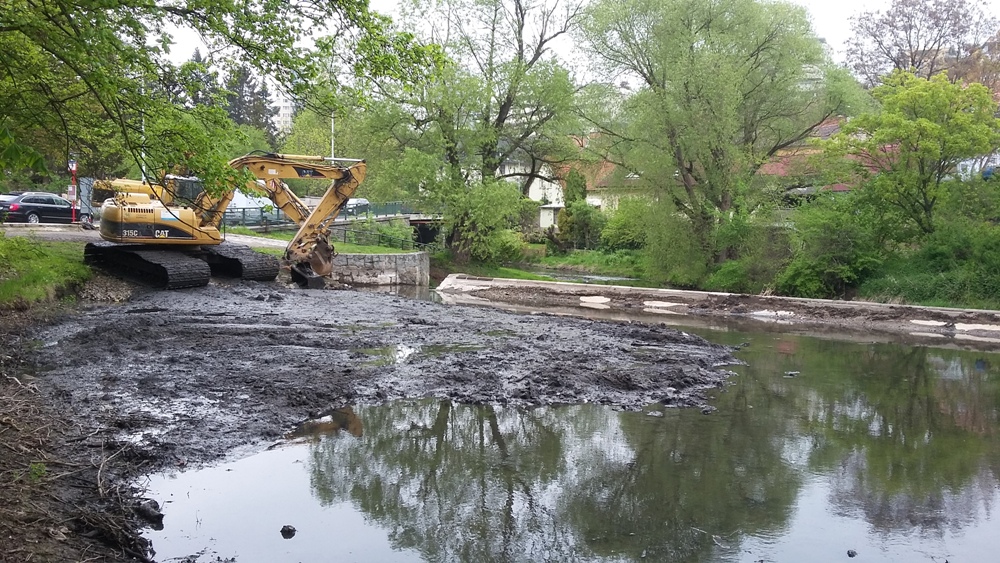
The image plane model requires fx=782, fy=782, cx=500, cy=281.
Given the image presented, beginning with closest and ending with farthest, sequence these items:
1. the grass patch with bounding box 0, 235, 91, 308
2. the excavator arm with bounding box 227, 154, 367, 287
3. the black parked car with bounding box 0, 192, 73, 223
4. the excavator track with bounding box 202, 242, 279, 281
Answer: the grass patch with bounding box 0, 235, 91, 308
the excavator track with bounding box 202, 242, 279, 281
the excavator arm with bounding box 227, 154, 367, 287
the black parked car with bounding box 0, 192, 73, 223

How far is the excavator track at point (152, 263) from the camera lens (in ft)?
60.3

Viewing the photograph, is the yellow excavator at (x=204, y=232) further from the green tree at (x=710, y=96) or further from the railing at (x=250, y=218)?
the green tree at (x=710, y=96)

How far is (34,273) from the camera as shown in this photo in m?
16.1

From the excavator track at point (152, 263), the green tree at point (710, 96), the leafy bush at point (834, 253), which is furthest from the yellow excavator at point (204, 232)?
the leafy bush at point (834, 253)

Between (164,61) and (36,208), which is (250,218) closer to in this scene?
(36,208)

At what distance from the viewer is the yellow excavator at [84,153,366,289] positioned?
18594 millimetres

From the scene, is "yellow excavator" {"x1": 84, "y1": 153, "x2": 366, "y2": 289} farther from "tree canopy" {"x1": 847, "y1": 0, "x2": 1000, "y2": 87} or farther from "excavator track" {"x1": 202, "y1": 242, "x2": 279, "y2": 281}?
"tree canopy" {"x1": 847, "y1": 0, "x2": 1000, "y2": 87}

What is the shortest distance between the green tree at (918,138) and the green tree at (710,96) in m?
4.83

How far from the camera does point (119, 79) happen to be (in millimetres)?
6891

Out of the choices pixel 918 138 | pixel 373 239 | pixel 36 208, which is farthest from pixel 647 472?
pixel 373 239

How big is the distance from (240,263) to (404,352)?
31.7 feet

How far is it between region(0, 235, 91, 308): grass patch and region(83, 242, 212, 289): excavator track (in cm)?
54

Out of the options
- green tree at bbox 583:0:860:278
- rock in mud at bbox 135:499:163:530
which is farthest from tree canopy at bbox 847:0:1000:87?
rock in mud at bbox 135:499:163:530

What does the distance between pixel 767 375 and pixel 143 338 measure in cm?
1006
